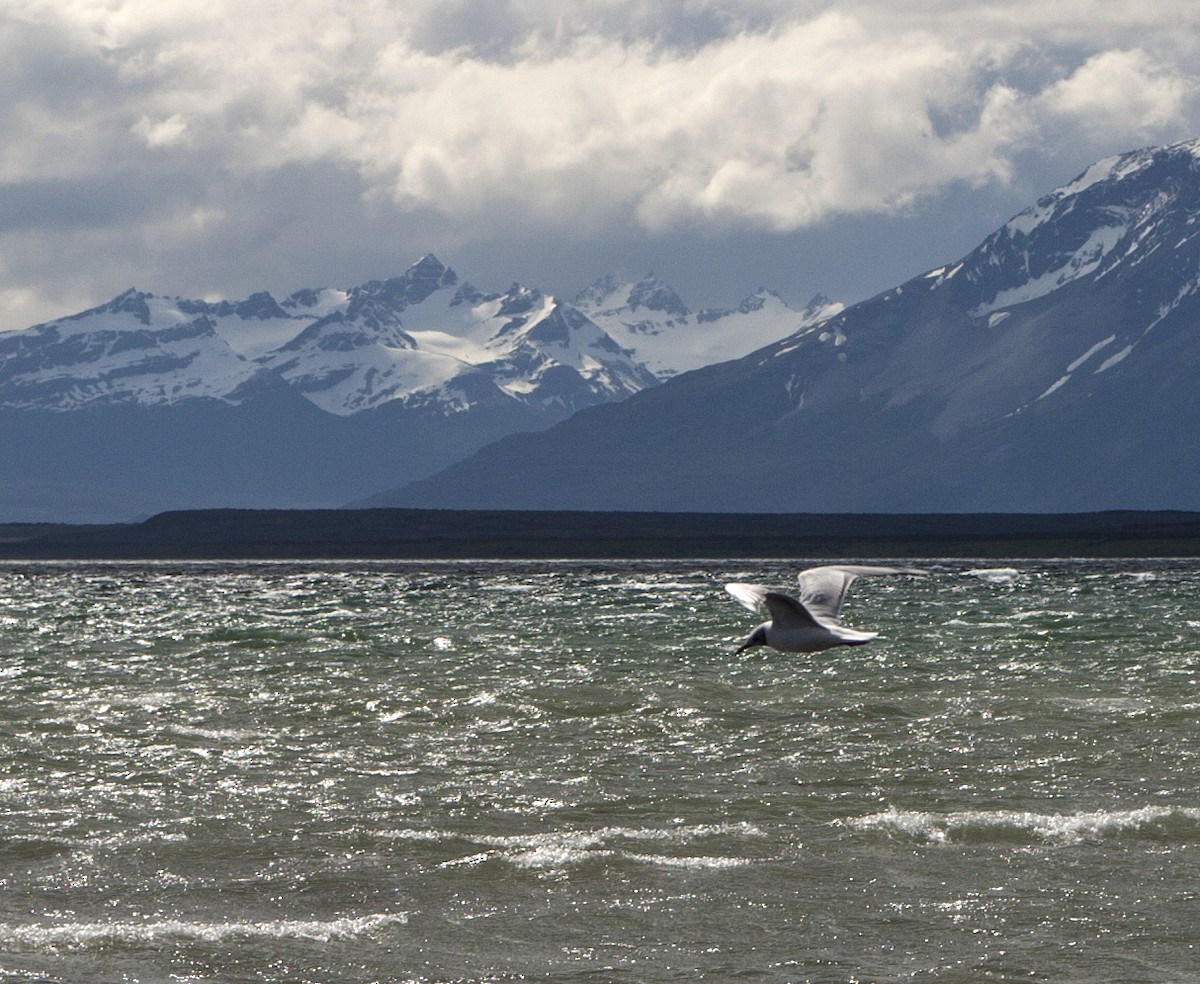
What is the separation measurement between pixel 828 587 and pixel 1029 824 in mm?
11274

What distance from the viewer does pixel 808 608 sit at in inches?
1021

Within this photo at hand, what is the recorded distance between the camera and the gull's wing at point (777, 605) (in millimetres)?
25078

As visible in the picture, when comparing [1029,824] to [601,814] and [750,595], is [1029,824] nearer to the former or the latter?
[601,814]

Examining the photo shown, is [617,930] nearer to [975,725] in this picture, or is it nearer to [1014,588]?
[975,725]

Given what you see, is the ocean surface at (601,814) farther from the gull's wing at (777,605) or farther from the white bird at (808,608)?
the gull's wing at (777,605)

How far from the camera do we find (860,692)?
56.7 metres

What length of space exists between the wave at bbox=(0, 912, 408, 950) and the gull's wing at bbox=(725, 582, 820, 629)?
7.82m

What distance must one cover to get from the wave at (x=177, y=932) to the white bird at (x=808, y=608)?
764cm

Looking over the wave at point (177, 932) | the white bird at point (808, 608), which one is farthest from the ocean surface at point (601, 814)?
the white bird at point (808, 608)

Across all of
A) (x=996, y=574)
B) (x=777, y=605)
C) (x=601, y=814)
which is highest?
(x=777, y=605)

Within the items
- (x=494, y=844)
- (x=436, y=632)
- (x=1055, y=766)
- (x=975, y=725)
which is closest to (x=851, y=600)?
(x=436, y=632)

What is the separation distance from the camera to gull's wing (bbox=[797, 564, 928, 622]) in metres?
25.8

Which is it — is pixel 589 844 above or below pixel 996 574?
below

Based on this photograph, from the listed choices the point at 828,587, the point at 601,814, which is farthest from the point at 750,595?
the point at 601,814
